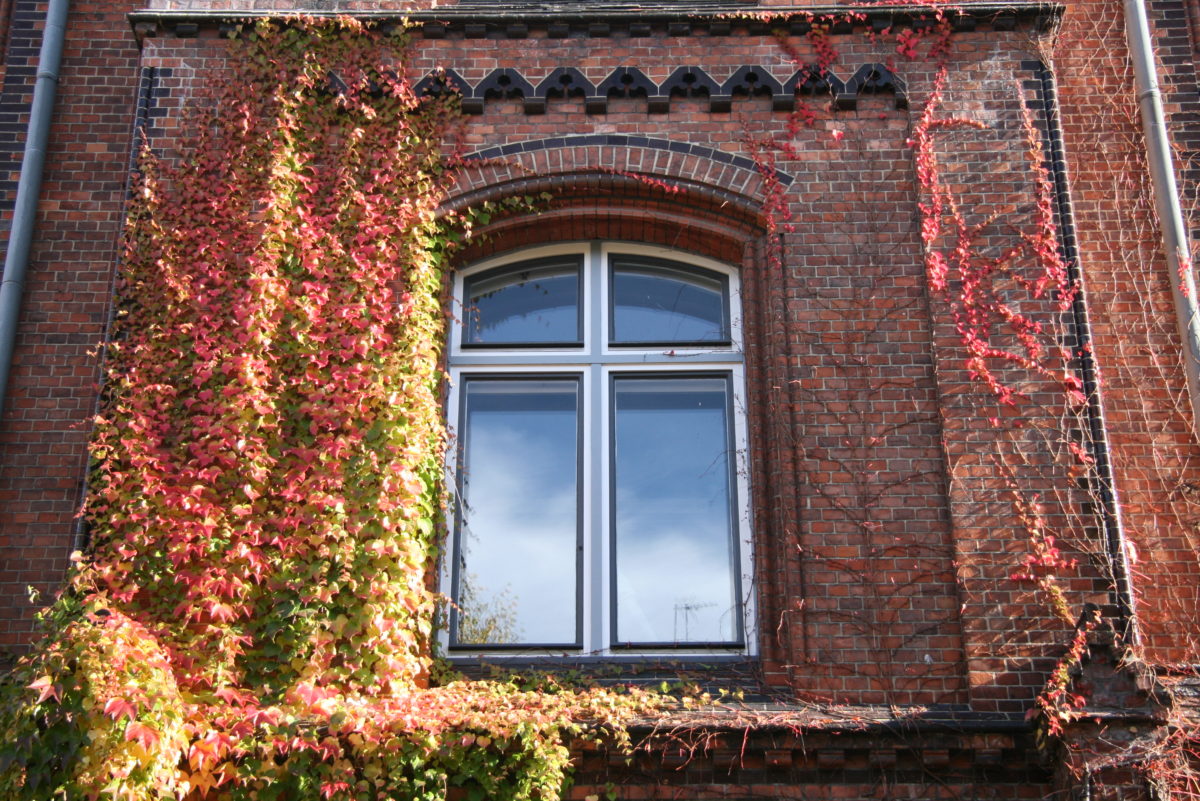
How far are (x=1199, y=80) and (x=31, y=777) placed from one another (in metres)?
8.74

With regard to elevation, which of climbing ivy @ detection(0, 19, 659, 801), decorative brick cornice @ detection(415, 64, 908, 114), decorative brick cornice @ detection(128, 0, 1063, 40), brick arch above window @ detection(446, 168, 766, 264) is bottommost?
climbing ivy @ detection(0, 19, 659, 801)

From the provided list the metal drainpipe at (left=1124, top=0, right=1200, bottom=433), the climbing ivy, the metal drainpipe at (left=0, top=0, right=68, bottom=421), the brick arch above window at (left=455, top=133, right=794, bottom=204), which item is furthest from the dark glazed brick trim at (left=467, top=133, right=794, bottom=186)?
the metal drainpipe at (left=0, top=0, right=68, bottom=421)

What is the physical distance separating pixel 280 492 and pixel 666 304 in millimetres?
2963

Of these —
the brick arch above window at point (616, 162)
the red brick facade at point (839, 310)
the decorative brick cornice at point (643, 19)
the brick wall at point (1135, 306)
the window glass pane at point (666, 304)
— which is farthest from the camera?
the decorative brick cornice at point (643, 19)

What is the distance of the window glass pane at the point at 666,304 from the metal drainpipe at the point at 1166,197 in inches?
115

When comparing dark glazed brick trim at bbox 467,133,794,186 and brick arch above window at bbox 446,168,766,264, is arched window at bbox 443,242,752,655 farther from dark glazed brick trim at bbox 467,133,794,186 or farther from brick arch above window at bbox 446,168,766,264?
dark glazed brick trim at bbox 467,133,794,186

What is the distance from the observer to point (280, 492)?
27.5 ft

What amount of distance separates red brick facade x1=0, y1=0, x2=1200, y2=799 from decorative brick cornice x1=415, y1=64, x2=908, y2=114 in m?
0.02

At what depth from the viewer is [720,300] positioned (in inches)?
385

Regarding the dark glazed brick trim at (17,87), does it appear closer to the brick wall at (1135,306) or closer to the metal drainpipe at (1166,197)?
the brick wall at (1135,306)

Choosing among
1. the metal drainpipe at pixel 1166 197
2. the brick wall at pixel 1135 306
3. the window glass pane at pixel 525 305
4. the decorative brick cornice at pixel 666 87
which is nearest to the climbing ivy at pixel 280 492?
the decorative brick cornice at pixel 666 87

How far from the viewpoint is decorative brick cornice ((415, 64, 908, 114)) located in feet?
31.9

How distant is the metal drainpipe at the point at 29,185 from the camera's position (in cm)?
920

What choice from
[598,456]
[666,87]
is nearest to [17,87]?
[666,87]
